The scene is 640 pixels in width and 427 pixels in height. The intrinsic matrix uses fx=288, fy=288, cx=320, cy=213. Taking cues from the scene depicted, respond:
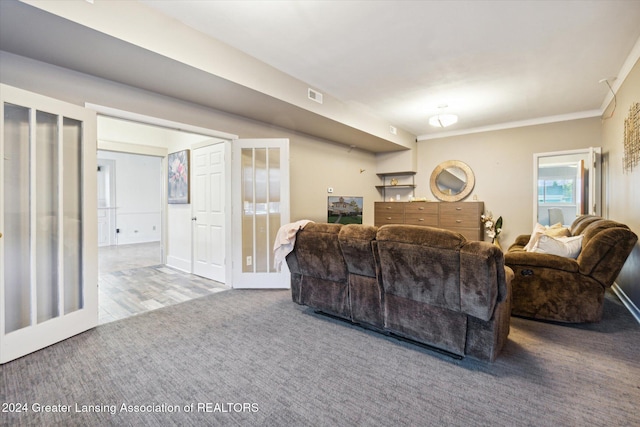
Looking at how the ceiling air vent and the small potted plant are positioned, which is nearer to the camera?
the ceiling air vent

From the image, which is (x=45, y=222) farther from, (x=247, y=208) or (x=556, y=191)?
(x=556, y=191)

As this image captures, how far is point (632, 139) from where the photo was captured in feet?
9.98

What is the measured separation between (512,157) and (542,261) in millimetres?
3574

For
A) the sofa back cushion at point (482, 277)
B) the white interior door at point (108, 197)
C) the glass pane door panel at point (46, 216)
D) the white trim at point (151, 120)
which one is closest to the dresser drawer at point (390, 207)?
the white trim at point (151, 120)

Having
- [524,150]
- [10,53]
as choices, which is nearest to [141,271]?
[10,53]

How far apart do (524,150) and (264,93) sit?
5.00m

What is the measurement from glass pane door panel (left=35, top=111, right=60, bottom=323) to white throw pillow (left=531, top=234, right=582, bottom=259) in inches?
176

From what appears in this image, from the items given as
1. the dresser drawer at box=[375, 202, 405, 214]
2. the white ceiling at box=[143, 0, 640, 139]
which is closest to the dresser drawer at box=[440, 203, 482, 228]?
the dresser drawer at box=[375, 202, 405, 214]

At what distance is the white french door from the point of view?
2203 millimetres

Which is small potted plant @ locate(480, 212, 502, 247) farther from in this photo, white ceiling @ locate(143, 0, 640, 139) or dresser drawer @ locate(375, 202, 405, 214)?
white ceiling @ locate(143, 0, 640, 139)

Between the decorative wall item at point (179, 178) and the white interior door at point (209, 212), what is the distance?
0.55ft

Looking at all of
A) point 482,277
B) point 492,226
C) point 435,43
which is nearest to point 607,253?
point 482,277

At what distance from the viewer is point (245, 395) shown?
5.69ft

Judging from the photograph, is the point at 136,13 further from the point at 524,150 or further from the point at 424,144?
the point at 524,150
